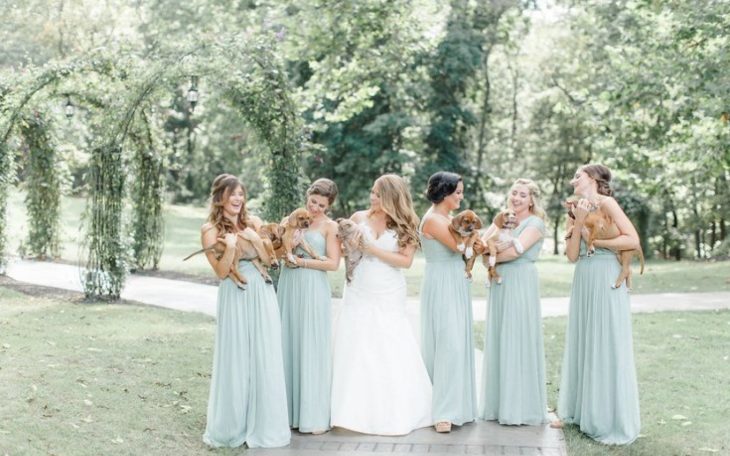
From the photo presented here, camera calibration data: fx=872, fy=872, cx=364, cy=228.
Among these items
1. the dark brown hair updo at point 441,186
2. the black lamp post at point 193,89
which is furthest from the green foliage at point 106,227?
the dark brown hair updo at point 441,186

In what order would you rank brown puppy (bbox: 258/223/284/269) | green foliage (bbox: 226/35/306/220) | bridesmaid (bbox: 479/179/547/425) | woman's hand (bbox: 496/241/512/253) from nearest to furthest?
brown puppy (bbox: 258/223/284/269), woman's hand (bbox: 496/241/512/253), bridesmaid (bbox: 479/179/547/425), green foliage (bbox: 226/35/306/220)

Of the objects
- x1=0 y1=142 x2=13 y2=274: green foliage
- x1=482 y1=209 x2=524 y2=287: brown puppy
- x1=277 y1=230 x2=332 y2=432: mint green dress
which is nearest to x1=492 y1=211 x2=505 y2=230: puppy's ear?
x1=482 y1=209 x2=524 y2=287: brown puppy

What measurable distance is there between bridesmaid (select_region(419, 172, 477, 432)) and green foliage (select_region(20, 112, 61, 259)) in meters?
13.5

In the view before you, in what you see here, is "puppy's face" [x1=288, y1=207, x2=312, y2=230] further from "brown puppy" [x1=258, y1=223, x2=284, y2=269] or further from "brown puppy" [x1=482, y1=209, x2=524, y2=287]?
"brown puppy" [x1=482, y1=209, x2=524, y2=287]

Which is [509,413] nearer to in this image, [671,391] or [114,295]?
Result: [671,391]

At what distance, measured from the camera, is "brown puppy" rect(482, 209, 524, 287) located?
7102mm

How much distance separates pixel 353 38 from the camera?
57.9ft

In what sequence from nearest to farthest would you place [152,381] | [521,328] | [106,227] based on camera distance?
1. [521,328]
2. [152,381]
3. [106,227]

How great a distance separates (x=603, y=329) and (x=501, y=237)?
1.10 metres

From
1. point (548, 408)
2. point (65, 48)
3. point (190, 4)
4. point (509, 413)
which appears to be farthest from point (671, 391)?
point (65, 48)

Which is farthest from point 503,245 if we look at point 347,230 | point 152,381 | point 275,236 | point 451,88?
point 451,88

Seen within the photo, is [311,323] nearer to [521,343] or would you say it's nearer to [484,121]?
[521,343]

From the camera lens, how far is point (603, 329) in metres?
6.99

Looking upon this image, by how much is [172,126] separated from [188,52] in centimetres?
3372
